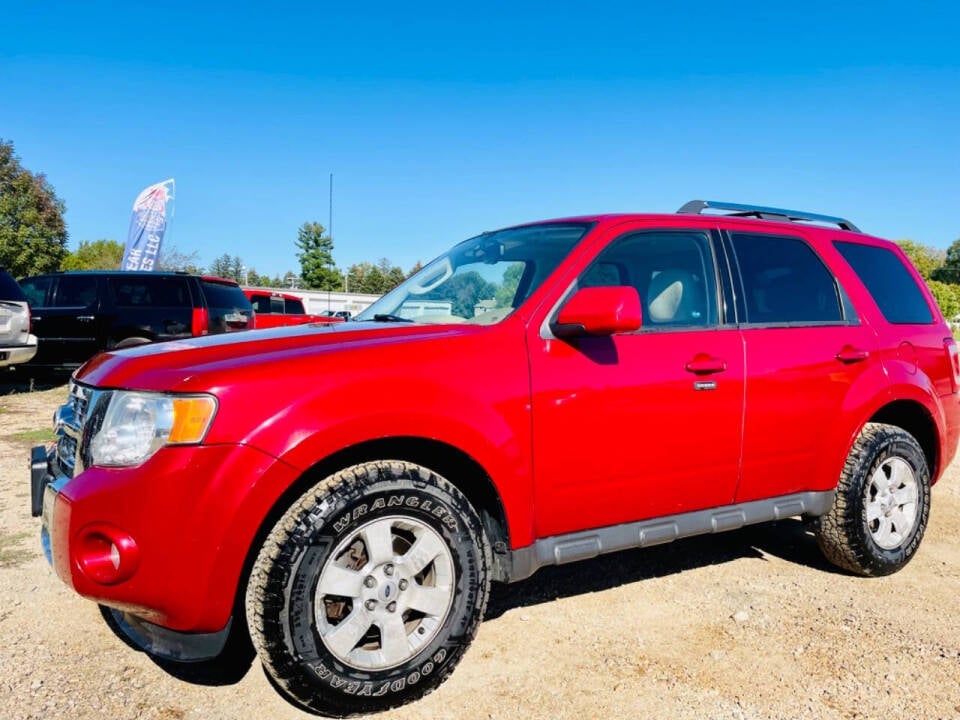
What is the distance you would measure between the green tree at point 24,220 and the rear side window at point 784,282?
38.4m

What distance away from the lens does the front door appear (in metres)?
2.84

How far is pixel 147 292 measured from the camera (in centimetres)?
1024

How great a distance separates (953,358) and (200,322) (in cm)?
908

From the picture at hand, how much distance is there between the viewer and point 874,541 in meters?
3.81

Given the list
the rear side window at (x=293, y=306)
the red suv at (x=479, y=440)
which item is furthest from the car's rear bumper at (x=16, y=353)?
the rear side window at (x=293, y=306)

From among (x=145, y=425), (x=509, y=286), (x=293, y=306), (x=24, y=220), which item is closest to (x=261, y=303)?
(x=293, y=306)

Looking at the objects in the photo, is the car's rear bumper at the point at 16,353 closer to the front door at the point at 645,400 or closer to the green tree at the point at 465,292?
the green tree at the point at 465,292

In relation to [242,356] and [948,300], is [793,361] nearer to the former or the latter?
[242,356]

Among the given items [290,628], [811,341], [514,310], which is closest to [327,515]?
[290,628]

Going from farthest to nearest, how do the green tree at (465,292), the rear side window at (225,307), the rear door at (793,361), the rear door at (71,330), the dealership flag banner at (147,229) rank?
the dealership flag banner at (147,229) → the rear side window at (225,307) → the rear door at (71,330) → the rear door at (793,361) → the green tree at (465,292)

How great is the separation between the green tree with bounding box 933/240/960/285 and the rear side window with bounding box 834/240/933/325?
116 m

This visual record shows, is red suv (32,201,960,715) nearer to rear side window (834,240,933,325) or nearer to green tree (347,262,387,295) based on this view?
rear side window (834,240,933,325)

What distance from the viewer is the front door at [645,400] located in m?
2.84

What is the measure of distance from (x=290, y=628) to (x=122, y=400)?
0.92m
